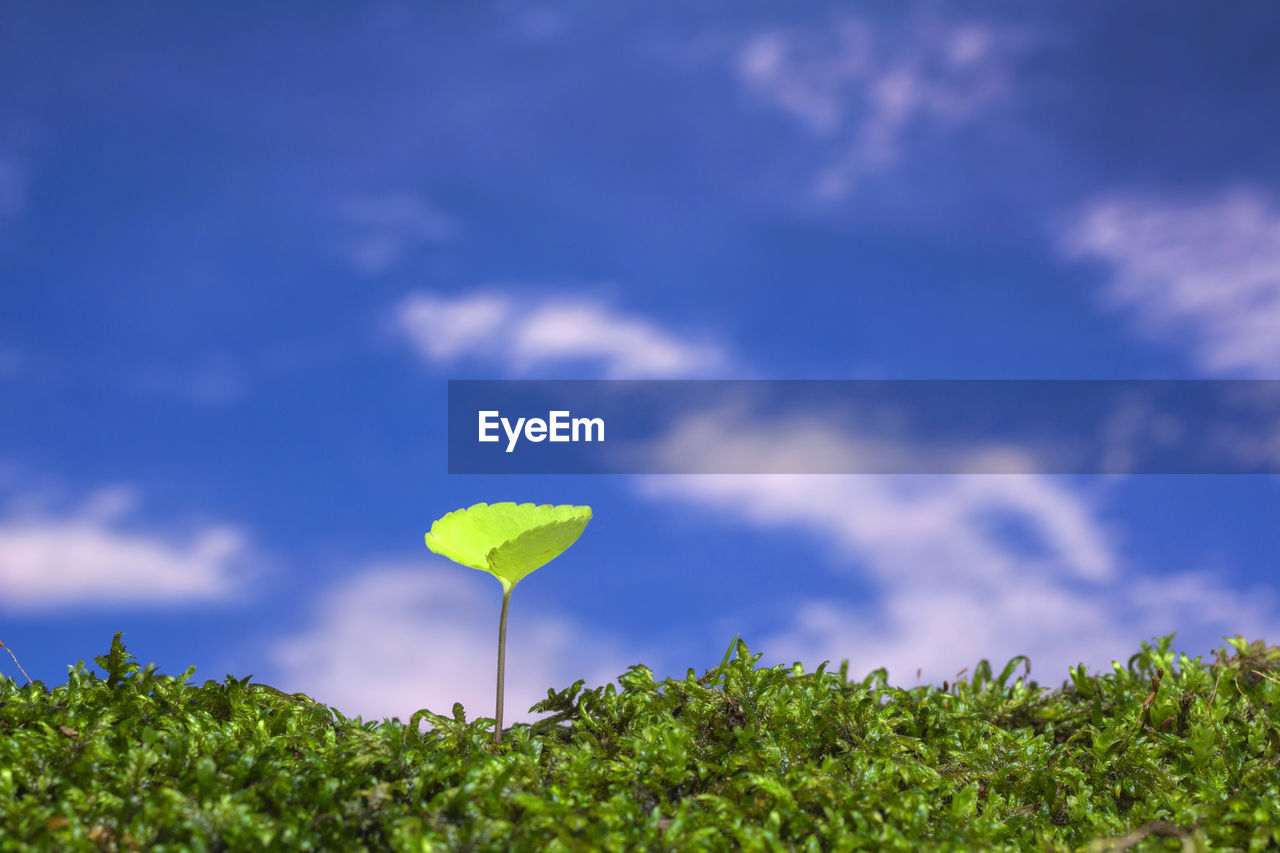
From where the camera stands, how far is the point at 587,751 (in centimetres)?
224

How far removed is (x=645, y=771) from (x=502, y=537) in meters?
0.72

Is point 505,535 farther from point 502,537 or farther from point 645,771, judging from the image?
point 645,771

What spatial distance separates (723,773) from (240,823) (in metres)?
1.17

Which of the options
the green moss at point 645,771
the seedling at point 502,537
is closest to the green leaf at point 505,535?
the seedling at point 502,537

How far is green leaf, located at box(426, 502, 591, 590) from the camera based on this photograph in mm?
2291

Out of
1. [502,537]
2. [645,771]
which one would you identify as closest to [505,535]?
[502,537]

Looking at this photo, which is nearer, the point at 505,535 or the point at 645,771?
the point at 645,771

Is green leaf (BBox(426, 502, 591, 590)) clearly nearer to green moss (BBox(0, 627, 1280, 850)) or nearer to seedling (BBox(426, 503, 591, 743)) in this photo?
seedling (BBox(426, 503, 591, 743))

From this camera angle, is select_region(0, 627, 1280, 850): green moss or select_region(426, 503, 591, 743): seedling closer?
select_region(0, 627, 1280, 850): green moss

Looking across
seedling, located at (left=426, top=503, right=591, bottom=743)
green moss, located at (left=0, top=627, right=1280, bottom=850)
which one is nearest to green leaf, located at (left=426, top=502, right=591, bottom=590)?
seedling, located at (left=426, top=503, right=591, bottom=743)

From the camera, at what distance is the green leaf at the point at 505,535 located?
229cm

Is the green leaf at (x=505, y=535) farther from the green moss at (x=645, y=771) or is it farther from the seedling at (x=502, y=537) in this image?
the green moss at (x=645, y=771)

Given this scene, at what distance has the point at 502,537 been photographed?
92.8 inches

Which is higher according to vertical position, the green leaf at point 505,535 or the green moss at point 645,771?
the green leaf at point 505,535
